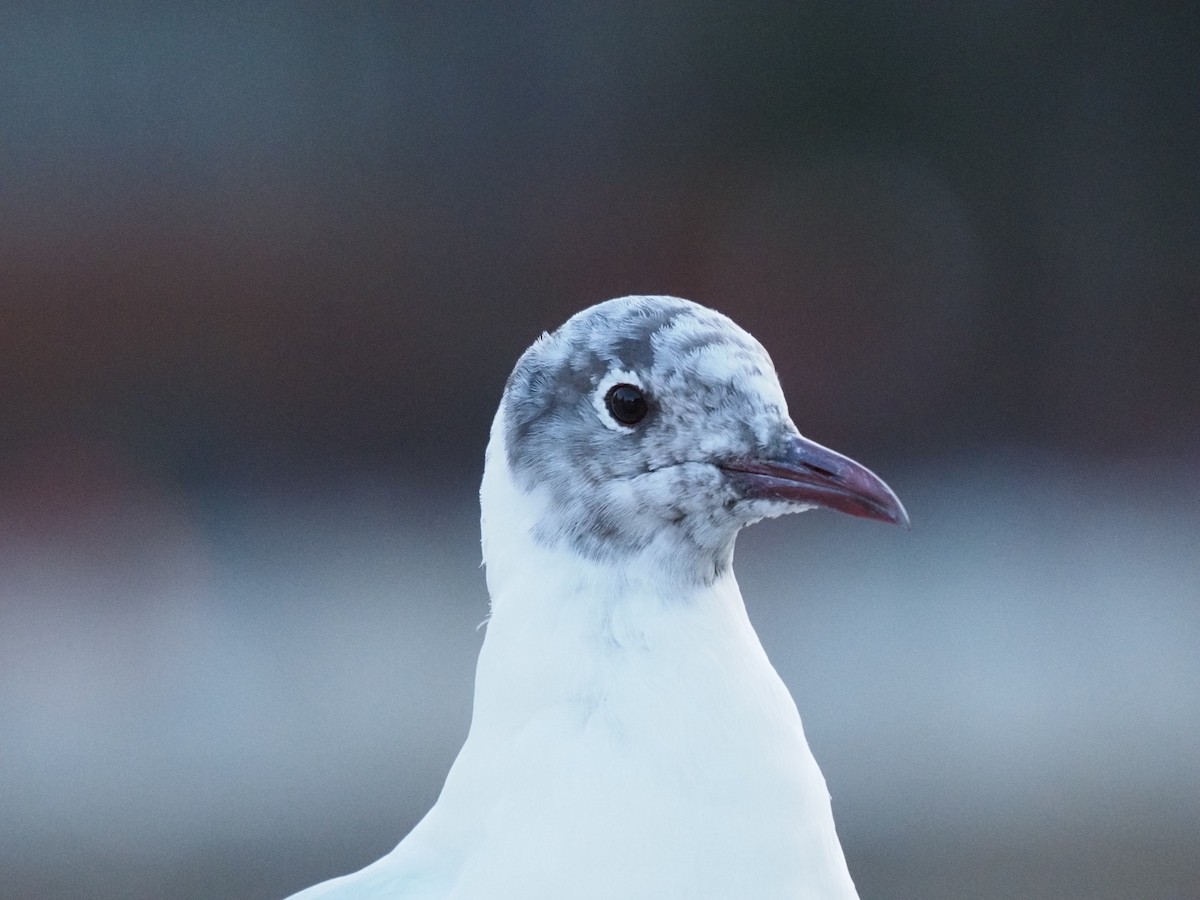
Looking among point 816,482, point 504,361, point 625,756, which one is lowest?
point 625,756

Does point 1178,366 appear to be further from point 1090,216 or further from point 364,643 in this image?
point 364,643

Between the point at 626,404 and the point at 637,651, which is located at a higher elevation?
the point at 626,404

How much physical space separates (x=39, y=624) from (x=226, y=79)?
96cm

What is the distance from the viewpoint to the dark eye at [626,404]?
2.18 feet

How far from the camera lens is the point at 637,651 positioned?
64 cm

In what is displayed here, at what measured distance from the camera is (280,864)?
206 cm

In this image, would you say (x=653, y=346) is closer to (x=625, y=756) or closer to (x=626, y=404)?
(x=626, y=404)

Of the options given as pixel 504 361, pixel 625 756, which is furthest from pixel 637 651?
pixel 504 361

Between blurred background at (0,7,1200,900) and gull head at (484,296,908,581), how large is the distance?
1.48 m

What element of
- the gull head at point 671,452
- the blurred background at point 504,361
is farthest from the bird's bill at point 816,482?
the blurred background at point 504,361

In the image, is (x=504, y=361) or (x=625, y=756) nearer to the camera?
(x=625, y=756)

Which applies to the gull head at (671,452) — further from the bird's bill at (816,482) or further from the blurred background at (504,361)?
the blurred background at (504,361)

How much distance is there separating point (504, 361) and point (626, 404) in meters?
1.68

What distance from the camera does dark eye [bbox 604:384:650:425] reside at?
2.18ft
